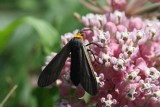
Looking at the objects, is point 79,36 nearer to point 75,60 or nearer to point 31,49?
point 75,60

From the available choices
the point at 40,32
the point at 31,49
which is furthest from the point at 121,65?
the point at 31,49

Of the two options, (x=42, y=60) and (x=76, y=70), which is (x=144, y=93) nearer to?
(x=76, y=70)

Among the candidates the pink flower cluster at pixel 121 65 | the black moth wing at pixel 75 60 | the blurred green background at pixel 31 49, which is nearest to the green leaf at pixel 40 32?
the blurred green background at pixel 31 49

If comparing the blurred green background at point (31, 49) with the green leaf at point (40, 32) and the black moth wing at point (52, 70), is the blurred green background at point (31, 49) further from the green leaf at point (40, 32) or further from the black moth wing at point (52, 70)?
the black moth wing at point (52, 70)

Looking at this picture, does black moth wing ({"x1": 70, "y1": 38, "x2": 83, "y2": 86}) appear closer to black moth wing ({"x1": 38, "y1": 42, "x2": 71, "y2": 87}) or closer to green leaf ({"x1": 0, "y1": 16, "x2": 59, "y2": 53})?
black moth wing ({"x1": 38, "y1": 42, "x2": 71, "y2": 87})

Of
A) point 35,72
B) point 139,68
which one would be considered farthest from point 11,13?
point 139,68

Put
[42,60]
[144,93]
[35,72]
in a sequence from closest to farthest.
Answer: [144,93] → [42,60] → [35,72]
